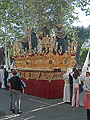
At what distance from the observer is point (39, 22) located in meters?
23.7

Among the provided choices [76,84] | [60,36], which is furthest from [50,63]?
[76,84]

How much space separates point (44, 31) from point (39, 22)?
9.07m

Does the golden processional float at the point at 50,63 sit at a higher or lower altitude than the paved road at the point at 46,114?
higher

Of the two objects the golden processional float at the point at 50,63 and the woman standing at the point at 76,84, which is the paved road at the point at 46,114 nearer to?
the woman standing at the point at 76,84

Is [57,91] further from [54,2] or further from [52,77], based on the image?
[54,2]

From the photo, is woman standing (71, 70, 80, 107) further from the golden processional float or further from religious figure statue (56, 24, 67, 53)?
religious figure statue (56, 24, 67, 53)

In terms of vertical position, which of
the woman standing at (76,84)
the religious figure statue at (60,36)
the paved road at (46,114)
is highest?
the religious figure statue at (60,36)

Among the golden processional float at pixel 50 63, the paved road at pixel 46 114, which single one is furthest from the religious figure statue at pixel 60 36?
the paved road at pixel 46 114

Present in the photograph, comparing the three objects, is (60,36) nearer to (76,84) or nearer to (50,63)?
(50,63)

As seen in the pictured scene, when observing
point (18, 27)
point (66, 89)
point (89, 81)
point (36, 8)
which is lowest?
point (66, 89)

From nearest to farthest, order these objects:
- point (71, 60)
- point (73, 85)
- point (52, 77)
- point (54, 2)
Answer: point (73, 85), point (52, 77), point (71, 60), point (54, 2)

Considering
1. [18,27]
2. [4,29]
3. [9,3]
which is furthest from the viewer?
[4,29]

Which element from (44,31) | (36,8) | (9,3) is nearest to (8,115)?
(44,31)

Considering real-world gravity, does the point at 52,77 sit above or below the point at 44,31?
below
